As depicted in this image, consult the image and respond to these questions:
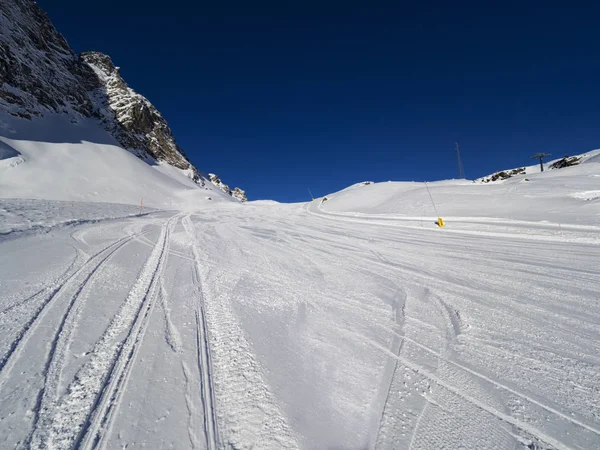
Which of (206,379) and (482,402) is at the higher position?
(482,402)

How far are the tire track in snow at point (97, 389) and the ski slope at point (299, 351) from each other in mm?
12

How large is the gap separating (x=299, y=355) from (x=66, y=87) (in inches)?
3096

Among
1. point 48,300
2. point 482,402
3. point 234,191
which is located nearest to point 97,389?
point 48,300

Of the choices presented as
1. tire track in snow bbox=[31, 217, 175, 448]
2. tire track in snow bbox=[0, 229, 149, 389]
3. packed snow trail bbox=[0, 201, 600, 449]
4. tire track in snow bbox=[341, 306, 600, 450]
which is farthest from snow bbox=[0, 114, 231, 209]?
tire track in snow bbox=[341, 306, 600, 450]

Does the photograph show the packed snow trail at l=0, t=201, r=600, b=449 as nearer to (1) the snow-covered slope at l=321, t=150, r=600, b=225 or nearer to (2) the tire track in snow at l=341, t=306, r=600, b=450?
(2) the tire track in snow at l=341, t=306, r=600, b=450

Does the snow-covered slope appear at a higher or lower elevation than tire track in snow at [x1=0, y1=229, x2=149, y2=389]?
higher

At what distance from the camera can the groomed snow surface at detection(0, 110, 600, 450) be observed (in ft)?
5.31

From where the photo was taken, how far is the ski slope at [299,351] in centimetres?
161

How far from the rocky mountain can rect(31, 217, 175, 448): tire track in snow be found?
54.6 m

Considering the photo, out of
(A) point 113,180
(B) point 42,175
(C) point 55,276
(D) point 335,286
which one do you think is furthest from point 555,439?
(A) point 113,180

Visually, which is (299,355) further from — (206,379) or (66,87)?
(66,87)

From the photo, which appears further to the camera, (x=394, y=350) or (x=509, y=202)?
(x=509, y=202)

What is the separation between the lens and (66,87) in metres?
54.7

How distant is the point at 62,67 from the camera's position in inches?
2290
